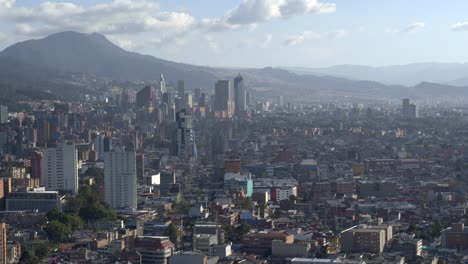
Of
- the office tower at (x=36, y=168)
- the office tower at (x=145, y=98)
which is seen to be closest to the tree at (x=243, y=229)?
the office tower at (x=36, y=168)

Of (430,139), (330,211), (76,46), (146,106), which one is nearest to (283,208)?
(330,211)

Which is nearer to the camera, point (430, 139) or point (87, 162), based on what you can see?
point (87, 162)

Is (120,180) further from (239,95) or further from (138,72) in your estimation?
(138,72)

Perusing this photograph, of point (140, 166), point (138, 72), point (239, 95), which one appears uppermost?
point (138, 72)

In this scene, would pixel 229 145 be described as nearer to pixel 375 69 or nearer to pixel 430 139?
pixel 430 139

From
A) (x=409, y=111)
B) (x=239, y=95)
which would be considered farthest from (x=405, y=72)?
(x=409, y=111)
